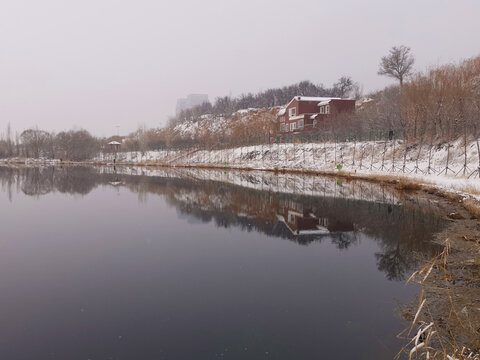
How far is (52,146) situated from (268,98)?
82433mm

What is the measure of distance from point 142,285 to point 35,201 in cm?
1961

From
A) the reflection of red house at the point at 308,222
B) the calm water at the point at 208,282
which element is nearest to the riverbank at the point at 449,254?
the calm water at the point at 208,282

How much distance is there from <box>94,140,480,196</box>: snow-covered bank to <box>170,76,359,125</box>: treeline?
5870 cm

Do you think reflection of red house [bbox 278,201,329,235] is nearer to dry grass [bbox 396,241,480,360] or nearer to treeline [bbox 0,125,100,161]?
dry grass [bbox 396,241,480,360]

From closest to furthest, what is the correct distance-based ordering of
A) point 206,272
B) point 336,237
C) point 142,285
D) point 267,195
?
1. point 142,285
2. point 206,272
3. point 336,237
4. point 267,195

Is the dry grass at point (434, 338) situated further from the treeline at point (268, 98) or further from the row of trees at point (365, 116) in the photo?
the treeline at point (268, 98)

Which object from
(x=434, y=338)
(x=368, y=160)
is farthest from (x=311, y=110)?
(x=434, y=338)

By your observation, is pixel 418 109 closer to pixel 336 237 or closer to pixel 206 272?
pixel 336 237

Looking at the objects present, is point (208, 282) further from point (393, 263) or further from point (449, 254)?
point (449, 254)

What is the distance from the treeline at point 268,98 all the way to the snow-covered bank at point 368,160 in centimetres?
5870

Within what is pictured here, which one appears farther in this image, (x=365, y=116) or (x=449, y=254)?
(x=365, y=116)

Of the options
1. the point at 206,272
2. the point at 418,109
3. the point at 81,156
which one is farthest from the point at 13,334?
the point at 81,156

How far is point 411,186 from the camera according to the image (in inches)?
1059

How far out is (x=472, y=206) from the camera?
16.7m
